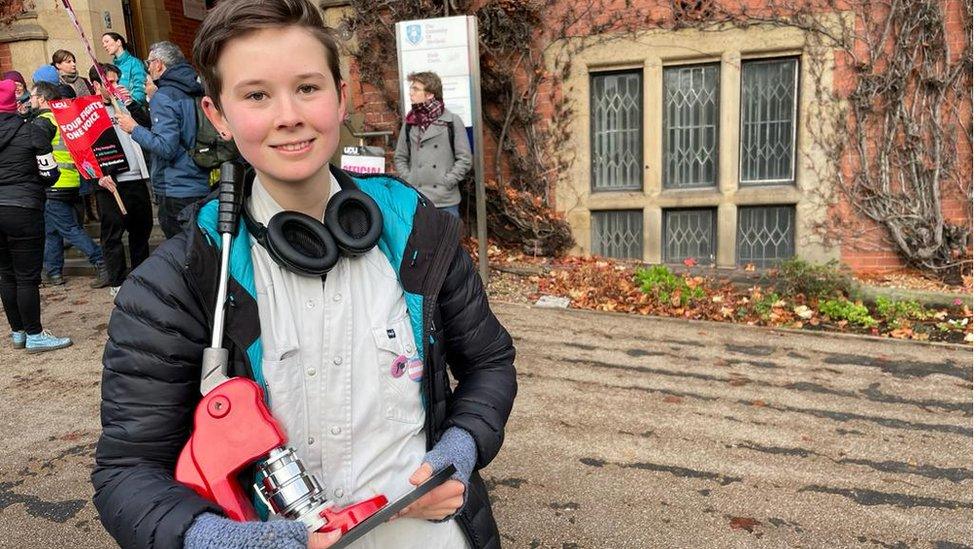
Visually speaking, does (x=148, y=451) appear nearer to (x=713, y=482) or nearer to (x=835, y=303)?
(x=713, y=482)

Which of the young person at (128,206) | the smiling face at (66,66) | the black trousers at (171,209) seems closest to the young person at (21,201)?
the black trousers at (171,209)

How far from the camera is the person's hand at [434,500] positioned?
4.17 feet

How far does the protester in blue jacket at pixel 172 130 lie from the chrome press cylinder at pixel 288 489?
4.61m

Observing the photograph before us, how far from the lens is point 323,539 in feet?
3.55

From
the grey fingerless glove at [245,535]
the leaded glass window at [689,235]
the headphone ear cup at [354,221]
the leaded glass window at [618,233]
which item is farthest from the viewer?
the leaded glass window at [618,233]

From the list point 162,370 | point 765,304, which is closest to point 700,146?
point 765,304

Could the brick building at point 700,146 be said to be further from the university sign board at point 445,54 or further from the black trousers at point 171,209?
the black trousers at point 171,209

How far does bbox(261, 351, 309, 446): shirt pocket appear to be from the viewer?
1.26 m

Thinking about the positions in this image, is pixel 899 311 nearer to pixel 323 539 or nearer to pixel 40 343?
pixel 323 539

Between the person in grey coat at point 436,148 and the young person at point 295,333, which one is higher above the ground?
the person in grey coat at point 436,148

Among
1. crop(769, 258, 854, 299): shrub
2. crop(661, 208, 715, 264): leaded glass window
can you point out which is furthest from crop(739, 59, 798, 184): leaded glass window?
crop(769, 258, 854, 299): shrub

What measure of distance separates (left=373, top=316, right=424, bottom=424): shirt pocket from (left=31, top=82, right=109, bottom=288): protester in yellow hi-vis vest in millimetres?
6606

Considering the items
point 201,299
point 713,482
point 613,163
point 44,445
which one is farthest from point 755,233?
point 201,299

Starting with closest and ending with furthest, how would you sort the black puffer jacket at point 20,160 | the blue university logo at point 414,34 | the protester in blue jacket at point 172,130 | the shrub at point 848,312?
the black puffer jacket at point 20,160, the protester in blue jacket at point 172,130, the shrub at point 848,312, the blue university logo at point 414,34
